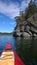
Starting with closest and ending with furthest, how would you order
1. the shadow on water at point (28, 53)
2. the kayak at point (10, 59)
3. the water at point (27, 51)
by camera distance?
the kayak at point (10, 59) < the shadow on water at point (28, 53) < the water at point (27, 51)

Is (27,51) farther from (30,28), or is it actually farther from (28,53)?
(30,28)

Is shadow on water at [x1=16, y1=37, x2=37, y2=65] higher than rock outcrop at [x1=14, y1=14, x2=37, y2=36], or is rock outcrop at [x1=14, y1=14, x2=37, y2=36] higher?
rock outcrop at [x1=14, y1=14, x2=37, y2=36]

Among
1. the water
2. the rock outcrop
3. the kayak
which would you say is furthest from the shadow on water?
the rock outcrop

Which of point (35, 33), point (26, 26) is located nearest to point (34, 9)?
point (26, 26)

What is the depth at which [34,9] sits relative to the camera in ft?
424

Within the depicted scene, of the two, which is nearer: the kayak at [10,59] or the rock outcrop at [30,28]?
the kayak at [10,59]

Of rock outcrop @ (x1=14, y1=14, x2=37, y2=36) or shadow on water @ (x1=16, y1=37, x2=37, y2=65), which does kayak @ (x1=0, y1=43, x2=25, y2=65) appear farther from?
rock outcrop @ (x1=14, y1=14, x2=37, y2=36)

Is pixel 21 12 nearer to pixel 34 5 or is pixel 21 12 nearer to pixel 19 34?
pixel 34 5

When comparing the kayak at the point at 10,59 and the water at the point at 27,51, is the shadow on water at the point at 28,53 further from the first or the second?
the kayak at the point at 10,59

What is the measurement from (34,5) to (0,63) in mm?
123162

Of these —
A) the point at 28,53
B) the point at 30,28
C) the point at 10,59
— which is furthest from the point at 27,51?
the point at 30,28

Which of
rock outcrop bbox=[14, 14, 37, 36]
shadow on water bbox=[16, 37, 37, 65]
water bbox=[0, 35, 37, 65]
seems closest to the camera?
shadow on water bbox=[16, 37, 37, 65]

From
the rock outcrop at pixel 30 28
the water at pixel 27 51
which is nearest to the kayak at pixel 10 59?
the water at pixel 27 51

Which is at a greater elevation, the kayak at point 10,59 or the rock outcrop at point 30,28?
the rock outcrop at point 30,28
